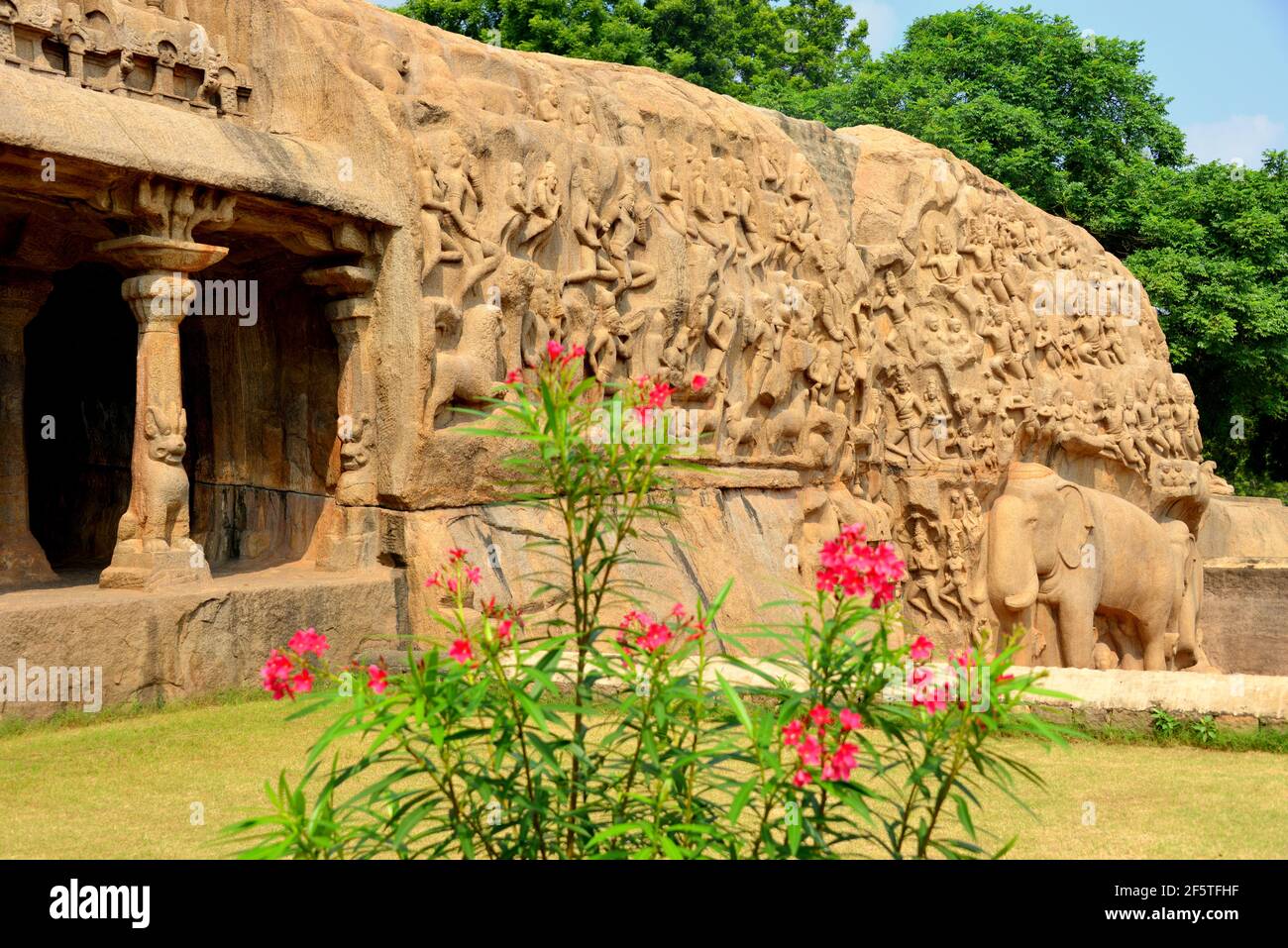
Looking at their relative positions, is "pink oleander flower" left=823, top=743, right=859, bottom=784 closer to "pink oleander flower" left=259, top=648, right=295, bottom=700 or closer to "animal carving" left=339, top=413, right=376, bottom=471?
"pink oleander flower" left=259, top=648, right=295, bottom=700

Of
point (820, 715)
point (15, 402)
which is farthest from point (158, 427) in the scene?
point (820, 715)

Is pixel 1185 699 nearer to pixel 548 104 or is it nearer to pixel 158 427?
pixel 158 427

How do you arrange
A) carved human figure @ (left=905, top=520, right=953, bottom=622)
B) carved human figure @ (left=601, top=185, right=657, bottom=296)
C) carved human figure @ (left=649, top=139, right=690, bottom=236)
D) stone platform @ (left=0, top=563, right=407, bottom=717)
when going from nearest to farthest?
stone platform @ (left=0, top=563, right=407, bottom=717), carved human figure @ (left=601, top=185, right=657, bottom=296), carved human figure @ (left=649, top=139, right=690, bottom=236), carved human figure @ (left=905, top=520, right=953, bottom=622)

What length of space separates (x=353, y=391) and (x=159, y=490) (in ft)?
5.32

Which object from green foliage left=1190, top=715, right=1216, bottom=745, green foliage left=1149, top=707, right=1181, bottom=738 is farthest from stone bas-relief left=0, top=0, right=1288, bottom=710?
green foliage left=1190, top=715, right=1216, bottom=745

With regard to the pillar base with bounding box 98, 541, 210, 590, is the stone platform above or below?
below

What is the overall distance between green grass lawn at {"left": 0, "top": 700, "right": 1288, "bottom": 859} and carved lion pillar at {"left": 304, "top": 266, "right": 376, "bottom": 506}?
206 centimetres

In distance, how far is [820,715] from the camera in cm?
289

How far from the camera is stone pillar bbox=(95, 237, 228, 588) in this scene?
7.64m

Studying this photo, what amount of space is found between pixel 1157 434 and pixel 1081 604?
15.0ft

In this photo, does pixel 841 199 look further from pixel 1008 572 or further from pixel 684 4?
pixel 684 4

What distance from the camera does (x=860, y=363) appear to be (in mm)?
13617

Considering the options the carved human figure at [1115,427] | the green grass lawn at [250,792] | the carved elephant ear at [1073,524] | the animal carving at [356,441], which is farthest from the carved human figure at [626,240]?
the carved human figure at [1115,427]

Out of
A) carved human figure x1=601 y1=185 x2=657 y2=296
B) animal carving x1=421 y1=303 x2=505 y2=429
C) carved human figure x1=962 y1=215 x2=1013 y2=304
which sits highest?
carved human figure x1=962 y1=215 x2=1013 y2=304
